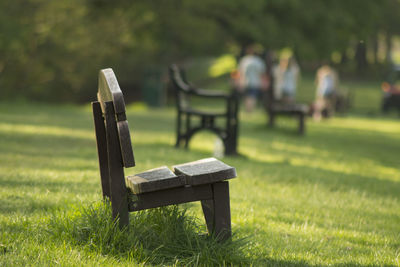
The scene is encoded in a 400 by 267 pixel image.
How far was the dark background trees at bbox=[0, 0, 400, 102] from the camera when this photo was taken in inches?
918

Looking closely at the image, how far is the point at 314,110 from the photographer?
69.7 feet

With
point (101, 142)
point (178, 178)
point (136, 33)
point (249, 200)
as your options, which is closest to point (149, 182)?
point (178, 178)

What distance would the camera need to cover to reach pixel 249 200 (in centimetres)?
578

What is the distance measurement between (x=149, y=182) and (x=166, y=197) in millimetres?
188

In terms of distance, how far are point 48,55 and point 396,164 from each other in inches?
675

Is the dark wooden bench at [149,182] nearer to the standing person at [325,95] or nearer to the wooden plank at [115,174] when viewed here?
the wooden plank at [115,174]

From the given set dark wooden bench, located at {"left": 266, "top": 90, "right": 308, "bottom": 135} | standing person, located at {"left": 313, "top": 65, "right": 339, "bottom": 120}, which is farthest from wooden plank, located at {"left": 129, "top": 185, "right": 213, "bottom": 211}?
standing person, located at {"left": 313, "top": 65, "right": 339, "bottom": 120}

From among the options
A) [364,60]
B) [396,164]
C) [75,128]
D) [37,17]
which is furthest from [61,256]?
[364,60]

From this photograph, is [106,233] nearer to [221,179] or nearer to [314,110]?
[221,179]

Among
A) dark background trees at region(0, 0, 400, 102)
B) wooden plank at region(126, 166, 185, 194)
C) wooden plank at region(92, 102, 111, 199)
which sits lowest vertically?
wooden plank at region(126, 166, 185, 194)

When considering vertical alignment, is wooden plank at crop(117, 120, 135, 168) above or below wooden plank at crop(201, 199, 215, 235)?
above

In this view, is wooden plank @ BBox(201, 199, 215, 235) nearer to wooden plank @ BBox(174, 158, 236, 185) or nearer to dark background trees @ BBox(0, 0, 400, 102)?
wooden plank @ BBox(174, 158, 236, 185)

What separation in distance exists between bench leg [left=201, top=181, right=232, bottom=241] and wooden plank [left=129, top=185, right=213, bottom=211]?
118 mm

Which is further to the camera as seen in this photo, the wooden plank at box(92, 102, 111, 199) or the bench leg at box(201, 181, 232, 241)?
the wooden plank at box(92, 102, 111, 199)
